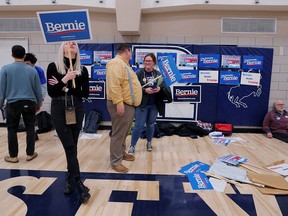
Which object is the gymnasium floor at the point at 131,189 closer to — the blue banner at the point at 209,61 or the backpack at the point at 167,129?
the backpack at the point at 167,129

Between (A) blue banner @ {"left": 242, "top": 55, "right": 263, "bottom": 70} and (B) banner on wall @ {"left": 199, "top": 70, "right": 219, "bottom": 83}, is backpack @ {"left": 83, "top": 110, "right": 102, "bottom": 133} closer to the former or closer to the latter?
(B) banner on wall @ {"left": 199, "top": 70, "right": 219, "bottom": 83}

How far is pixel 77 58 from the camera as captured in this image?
2.29 m

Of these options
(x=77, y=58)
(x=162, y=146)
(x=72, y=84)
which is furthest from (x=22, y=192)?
(x=162, y=146)

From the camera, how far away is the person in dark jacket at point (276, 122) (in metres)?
4.77

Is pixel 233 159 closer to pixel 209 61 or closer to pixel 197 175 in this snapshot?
pixel 197 175

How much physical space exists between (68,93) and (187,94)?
337cm

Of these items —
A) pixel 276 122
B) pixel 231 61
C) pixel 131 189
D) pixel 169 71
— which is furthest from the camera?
pixel 231 61

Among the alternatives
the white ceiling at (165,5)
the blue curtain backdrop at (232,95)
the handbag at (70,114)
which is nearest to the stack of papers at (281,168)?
the blue curtain backdrop at (232,95)

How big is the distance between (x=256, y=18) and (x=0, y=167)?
5145mm

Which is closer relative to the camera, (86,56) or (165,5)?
(165,5)

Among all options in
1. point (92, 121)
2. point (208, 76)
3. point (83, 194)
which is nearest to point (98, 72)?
point (92, 121)

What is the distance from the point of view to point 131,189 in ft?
8.36

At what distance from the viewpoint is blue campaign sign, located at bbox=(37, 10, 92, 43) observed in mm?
2416

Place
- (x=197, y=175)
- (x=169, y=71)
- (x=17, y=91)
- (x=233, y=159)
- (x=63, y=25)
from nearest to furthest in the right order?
(x=63, y=25) < (x=197, y=175) < (x=17, y=91) < (x=233, y=159) < (x=169, y=71)
